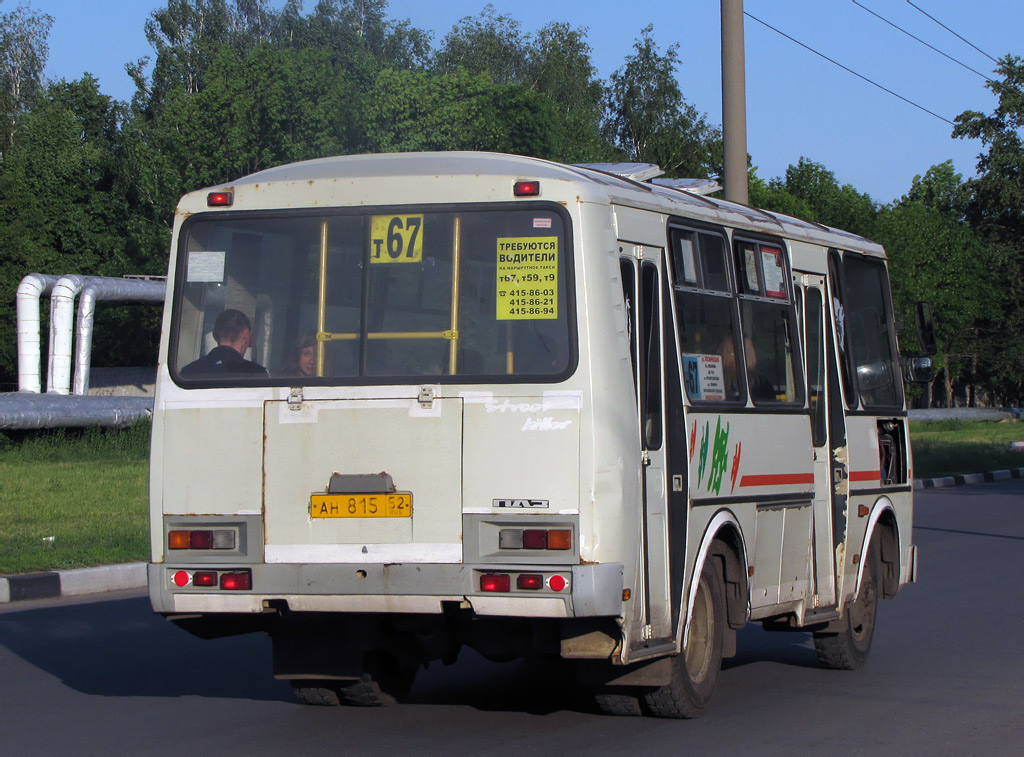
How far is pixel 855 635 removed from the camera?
8898mm

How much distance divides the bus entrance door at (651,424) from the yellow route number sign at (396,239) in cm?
96

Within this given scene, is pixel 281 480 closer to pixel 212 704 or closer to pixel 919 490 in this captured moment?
pixel 212 704

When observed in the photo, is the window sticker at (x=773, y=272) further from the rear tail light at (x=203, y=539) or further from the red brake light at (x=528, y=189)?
the rear tail light at (x=203, y=539)

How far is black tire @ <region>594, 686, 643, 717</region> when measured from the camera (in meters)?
6.82

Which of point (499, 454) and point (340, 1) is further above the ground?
point (340, 1)

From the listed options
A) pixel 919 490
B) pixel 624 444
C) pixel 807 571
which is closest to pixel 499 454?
pixel 624 444

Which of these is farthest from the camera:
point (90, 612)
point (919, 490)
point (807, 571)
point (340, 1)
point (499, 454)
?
point (340, 1)

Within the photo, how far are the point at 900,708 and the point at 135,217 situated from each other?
4945cm

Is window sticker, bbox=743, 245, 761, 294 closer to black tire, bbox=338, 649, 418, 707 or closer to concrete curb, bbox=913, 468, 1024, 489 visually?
black tire, bbox=338, 649, 418, 707

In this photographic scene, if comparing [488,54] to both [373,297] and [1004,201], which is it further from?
[373,297]

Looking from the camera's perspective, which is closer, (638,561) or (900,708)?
(638,561)

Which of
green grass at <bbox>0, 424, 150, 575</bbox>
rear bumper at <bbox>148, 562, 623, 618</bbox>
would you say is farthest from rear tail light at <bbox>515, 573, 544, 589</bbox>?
green grass at <bbox>0, 424, 150, 575</bbox>

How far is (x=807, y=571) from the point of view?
8.16 metres

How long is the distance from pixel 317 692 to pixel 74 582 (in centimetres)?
581
